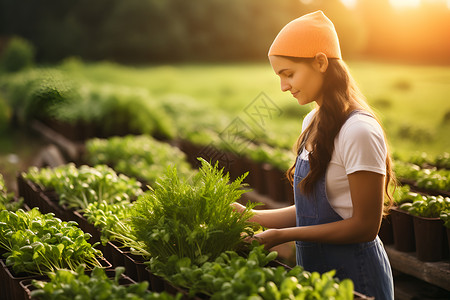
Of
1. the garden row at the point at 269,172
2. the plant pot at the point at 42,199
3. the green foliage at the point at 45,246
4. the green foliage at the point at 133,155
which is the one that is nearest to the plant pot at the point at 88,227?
the plant pot at the point at 42,199

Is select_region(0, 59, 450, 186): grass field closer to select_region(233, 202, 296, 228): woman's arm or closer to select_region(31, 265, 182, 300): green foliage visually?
select_region(233, 202, 296, 228): woman's arm

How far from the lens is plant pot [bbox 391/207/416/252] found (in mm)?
2740

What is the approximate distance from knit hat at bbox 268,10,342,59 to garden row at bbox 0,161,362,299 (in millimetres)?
488

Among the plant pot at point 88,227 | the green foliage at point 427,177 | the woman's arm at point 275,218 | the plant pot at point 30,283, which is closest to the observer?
the plant pot at point 30,283

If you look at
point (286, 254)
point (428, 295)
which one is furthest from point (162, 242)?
point (286, 254)

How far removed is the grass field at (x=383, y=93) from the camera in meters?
6.09

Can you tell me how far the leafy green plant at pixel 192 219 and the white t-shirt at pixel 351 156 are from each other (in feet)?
1.04

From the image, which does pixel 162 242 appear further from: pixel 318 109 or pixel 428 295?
pixel 428 295

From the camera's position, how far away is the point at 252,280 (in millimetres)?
1364

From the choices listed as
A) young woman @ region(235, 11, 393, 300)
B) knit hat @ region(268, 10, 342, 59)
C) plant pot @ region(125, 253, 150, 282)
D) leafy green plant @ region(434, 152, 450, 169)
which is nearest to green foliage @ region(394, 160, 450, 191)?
leafy green plant @ region(434, 152, 450, 169)

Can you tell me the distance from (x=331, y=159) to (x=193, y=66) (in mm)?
18751

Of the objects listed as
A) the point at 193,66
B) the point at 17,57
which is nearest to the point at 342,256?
the point at 17,57

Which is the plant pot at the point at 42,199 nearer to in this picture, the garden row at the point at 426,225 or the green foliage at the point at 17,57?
the garden row at the point at 426,225

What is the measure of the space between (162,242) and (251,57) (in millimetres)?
19314
